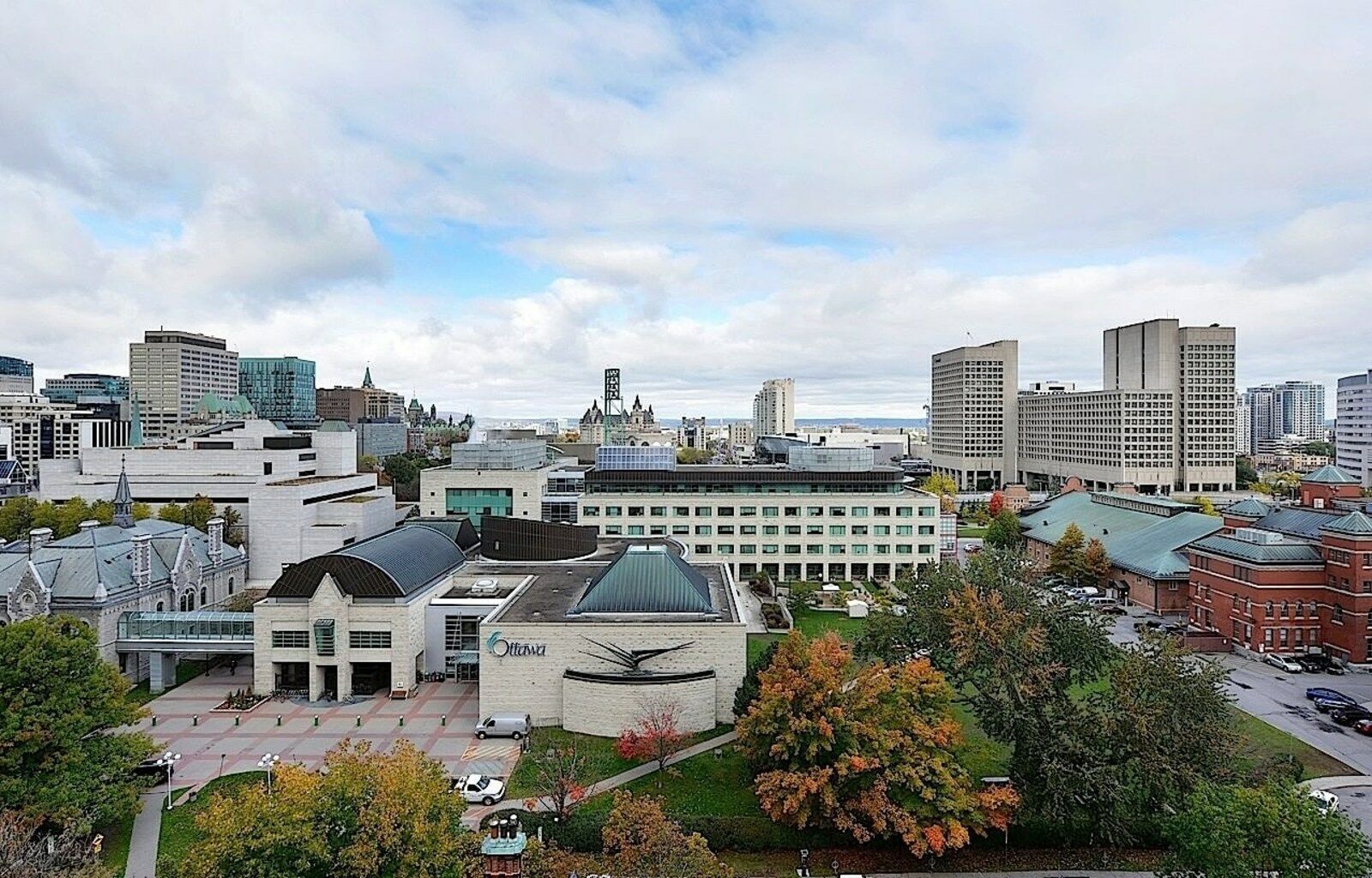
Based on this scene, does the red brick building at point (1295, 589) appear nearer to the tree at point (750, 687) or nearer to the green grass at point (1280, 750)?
the green grass at point (1280, 750)

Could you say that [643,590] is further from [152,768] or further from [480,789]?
[152,768]

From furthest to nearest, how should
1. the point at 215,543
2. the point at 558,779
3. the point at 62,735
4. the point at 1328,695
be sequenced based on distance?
the point at 215,543 < the point at 1328,695 < the point at 558,779 < the point at 62,735

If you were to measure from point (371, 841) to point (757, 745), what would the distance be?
15.8 metres

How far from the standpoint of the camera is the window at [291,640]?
49375 mm

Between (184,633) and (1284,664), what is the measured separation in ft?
233

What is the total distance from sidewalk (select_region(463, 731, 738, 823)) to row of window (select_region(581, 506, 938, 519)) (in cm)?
4331

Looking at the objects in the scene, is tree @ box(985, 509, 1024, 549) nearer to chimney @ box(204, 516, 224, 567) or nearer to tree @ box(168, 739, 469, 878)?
chimney @ box(204, 516, 224, 567)

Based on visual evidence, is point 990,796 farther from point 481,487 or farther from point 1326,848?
point 481,487

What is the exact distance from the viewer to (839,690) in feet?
113

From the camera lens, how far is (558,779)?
3341 centimetres

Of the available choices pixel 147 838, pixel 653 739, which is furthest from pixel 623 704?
pixel 147 838

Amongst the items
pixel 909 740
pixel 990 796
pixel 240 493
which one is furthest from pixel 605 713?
pixel 240 493

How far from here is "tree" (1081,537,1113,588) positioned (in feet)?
256

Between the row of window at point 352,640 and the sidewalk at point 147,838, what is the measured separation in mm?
13134
